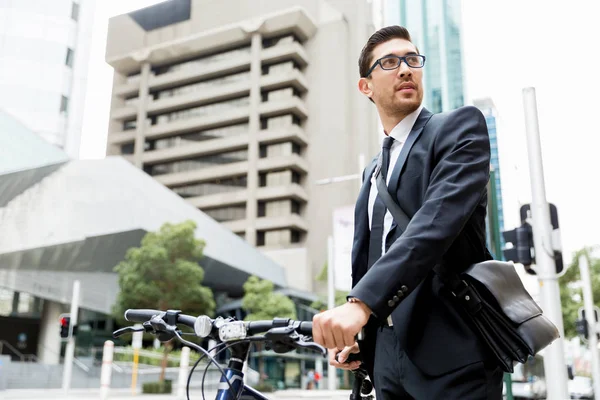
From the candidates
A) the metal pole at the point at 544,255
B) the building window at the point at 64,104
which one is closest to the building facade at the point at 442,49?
the building window at the point at 64,104

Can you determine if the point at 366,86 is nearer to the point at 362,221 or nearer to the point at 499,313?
the point at 362,221

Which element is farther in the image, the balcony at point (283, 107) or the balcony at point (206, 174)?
the balcony at point (206, 174)

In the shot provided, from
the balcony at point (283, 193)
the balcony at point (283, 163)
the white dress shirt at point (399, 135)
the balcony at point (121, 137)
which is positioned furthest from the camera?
the balcony at point (121, 137)

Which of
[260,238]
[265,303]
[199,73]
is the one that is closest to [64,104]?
[265,303]

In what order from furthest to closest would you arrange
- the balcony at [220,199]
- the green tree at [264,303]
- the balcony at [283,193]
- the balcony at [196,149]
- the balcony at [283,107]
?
the balcony at [196,149], the balcony at [283,107], the balcony at [220,199], the balcony at [283,193], the green tree at [264,303]

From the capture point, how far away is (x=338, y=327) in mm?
1039

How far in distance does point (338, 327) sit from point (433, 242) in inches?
11.1

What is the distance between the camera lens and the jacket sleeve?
3.73 ft

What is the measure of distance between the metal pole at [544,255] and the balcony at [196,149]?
42741mm

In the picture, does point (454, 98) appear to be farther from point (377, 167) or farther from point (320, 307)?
point (377, 167)

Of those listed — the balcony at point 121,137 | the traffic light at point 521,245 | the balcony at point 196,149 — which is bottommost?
the traffic light at point 521,245

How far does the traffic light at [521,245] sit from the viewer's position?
20.2 feet

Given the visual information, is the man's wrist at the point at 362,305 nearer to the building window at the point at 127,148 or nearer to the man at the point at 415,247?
the man at the point at 415,247

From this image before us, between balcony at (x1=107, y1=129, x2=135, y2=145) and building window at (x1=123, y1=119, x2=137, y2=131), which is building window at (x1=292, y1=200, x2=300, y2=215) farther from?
building window at (x1=123, y1=119, x2=137, y2=131)
